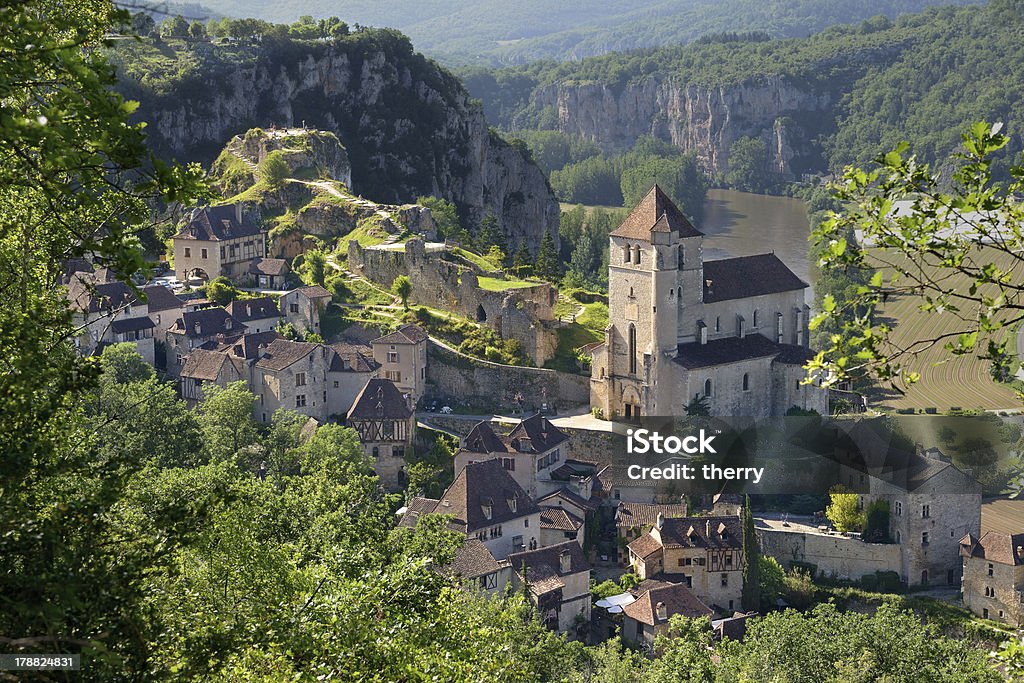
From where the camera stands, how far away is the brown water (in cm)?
10481

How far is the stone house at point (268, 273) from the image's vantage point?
5222cm

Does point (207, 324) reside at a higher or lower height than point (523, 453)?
higher

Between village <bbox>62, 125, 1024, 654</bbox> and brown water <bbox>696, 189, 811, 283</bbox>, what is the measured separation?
142 feet

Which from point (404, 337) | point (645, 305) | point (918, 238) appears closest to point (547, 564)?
point (645, 305)

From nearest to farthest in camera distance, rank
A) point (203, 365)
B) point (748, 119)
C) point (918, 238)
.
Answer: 1. point (918, 238)
2. point (203, 365)
3. point (748, 119)

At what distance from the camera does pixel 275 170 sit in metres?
60.5

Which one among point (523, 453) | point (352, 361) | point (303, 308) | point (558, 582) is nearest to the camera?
point (558, 582)

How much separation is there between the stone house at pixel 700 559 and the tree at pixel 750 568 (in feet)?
1.00

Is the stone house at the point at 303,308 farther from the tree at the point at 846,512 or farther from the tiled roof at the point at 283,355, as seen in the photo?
the tree at the point at 846,512

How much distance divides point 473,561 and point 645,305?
11.7 m

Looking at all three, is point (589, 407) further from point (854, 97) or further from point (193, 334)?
point (854, 97)

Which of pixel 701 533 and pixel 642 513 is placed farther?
pixel 642 513

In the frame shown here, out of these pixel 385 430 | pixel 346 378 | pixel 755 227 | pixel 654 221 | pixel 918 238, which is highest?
pixel 918 238

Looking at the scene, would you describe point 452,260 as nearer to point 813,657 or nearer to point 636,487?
point 636,487
